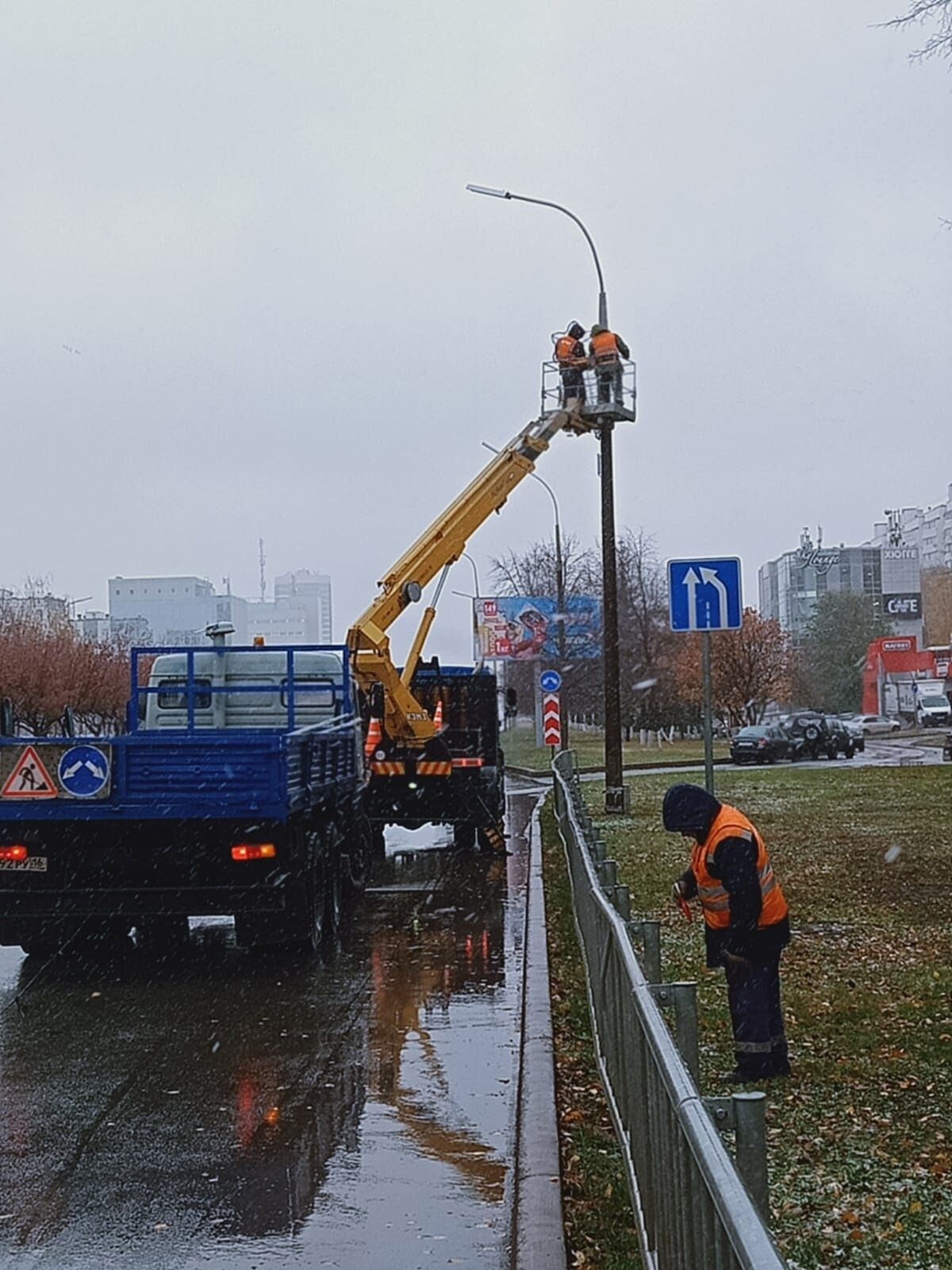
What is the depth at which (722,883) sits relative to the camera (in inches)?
286

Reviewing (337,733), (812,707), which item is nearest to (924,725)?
(812,707)

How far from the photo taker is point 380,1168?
22.1ft

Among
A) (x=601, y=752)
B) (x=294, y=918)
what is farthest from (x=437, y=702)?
(x=601, y=752)

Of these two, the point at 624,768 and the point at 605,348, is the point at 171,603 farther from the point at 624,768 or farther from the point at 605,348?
the point at 605,348

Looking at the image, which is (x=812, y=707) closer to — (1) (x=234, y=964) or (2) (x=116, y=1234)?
(1) (x=234, y=964)

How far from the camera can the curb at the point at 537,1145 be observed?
557 centimetres

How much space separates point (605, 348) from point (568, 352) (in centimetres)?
56

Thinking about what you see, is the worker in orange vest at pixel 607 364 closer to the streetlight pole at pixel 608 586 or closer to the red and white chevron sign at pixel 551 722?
the streetlight pole at pixel 608 586

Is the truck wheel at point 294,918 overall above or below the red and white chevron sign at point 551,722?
below

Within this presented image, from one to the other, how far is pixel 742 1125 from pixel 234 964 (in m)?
9.10

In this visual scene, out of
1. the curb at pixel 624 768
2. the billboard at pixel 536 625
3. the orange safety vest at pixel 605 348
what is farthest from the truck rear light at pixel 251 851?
the billboard at pixel 536 625

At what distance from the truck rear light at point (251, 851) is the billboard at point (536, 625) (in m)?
48.2

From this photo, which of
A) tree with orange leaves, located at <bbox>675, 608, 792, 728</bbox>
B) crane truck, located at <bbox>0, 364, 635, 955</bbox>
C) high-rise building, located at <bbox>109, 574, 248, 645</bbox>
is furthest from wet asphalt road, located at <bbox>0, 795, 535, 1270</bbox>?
tree with orange leaves, located at <bbox>675, 608, 792, 728</bbox>

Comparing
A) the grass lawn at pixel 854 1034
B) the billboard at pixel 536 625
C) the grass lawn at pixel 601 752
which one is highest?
the billboard at pixel 536 625
